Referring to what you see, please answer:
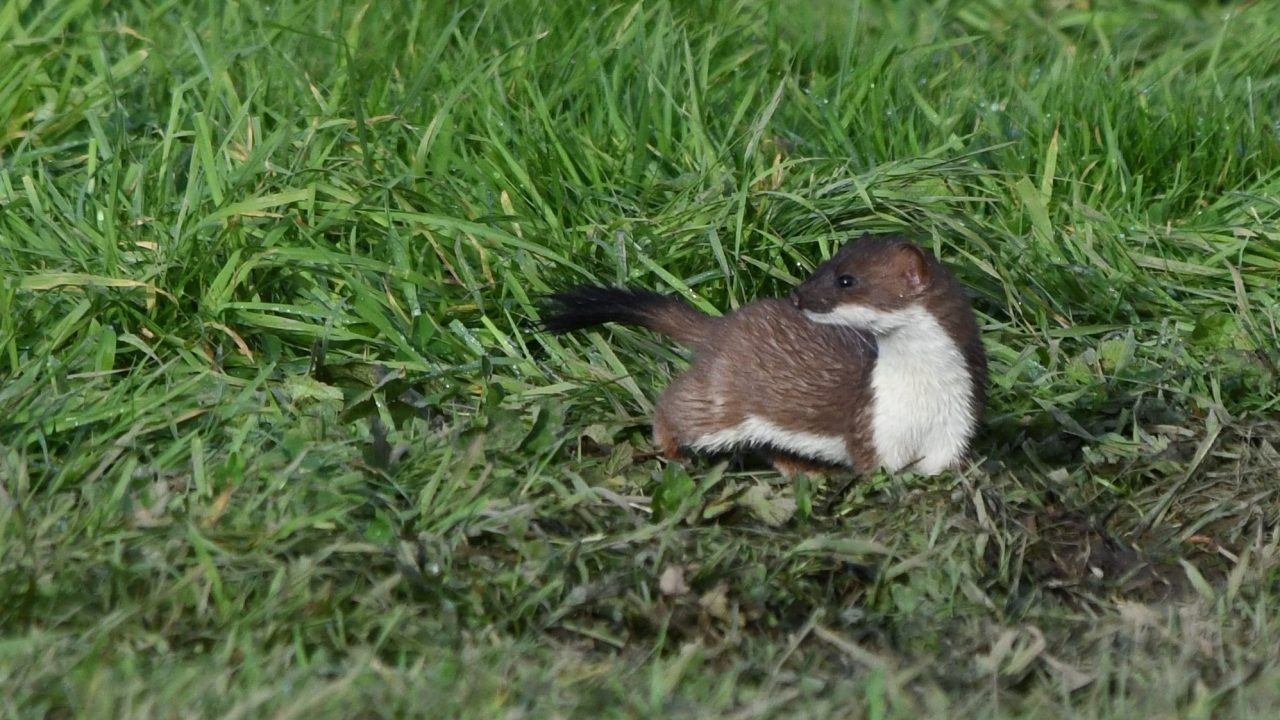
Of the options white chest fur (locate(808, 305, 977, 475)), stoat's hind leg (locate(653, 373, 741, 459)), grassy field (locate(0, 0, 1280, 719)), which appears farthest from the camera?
stoat's hind leg (locate(653, 373, 741, 459))

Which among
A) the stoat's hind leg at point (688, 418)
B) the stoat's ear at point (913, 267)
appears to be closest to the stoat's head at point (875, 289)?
the stoat's ear at point (913, 267)

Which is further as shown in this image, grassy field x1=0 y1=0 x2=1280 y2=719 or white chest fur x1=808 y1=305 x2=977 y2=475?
white chest fur x1=808 y1=305 x2=977 y2=475

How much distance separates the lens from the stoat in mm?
4027

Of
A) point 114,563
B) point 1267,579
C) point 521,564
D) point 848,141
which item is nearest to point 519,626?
point 521,564

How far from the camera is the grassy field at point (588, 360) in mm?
3289

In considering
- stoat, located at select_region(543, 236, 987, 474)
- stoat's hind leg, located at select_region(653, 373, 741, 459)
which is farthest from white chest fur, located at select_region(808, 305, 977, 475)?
stoat's hind leg, located at select_region(653, 373, 741, 459)

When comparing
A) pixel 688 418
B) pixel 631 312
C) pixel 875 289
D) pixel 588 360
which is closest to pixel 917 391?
pixel 875 289

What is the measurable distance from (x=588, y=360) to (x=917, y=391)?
969 millimetres

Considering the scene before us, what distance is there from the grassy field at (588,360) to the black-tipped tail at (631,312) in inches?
6.8

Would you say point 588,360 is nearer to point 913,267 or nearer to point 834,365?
point 834,365

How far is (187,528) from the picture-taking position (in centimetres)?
342

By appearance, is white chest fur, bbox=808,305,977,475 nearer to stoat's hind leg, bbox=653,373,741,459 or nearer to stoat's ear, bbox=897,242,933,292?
stoat's ear, bbox=897,242,933,292

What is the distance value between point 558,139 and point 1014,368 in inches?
54.8

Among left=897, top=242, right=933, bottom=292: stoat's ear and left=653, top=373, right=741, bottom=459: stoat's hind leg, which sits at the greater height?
left=897, top=242, right=933, bottom=292: stoat's ear
